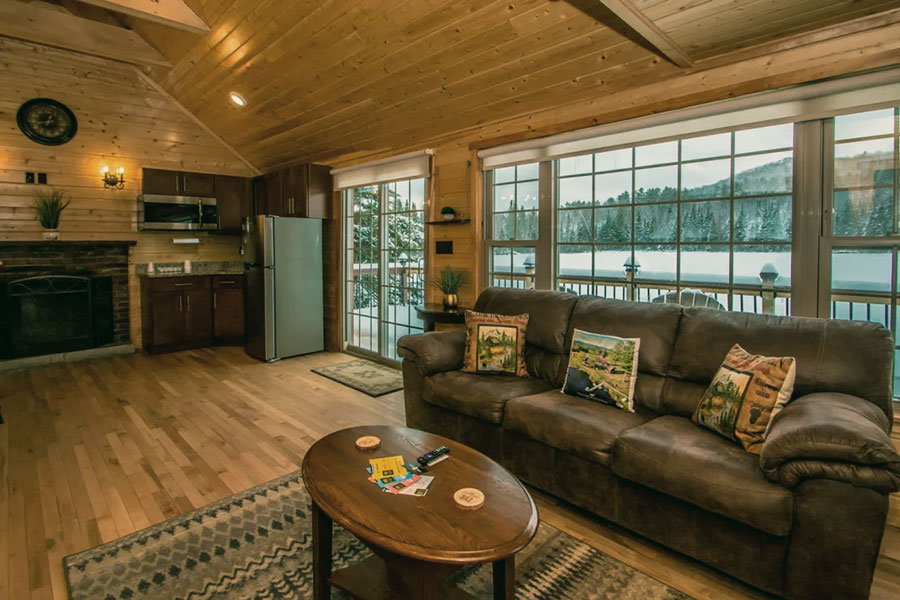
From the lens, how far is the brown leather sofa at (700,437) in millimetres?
1600

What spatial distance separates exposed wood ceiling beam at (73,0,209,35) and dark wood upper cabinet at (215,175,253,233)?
91.2 inches

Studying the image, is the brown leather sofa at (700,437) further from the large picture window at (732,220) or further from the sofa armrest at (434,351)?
the large picture window at (732,220)

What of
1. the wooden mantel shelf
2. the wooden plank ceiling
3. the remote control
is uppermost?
the wooden plank ceiling

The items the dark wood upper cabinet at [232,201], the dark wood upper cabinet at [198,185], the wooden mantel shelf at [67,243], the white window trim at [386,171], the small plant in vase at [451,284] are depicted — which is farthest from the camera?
the dark wood upper cabinet at [232,201]

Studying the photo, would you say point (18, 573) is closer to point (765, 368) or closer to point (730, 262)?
point (765, 368)

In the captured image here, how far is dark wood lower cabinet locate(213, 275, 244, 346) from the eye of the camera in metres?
6.09

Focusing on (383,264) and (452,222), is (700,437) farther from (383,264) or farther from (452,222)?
(383,264)

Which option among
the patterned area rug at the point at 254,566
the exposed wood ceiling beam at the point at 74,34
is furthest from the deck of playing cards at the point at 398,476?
the exposed wood ceiling beam at the point at 74,34

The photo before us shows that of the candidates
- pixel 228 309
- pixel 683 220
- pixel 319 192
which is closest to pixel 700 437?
pixel 683 220

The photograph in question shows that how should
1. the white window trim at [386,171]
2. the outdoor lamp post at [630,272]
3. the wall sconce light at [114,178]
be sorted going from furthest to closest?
the wall sconce light at [114,178] → the white window trim at [386,171] → the outdoor lamp post at [630,272]

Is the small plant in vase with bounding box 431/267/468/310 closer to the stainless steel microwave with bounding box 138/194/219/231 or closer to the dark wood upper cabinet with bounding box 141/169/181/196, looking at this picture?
the stainless steel microwave with bounding box 138/194/219/231

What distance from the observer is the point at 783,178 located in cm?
268

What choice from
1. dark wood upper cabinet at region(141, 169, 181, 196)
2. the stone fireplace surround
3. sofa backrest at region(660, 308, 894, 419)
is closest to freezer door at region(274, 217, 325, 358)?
dark wood upper cabinet at region(141, 169, 181, 196)

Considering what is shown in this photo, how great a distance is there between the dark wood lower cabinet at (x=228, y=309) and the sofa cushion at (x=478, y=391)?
407 cm
